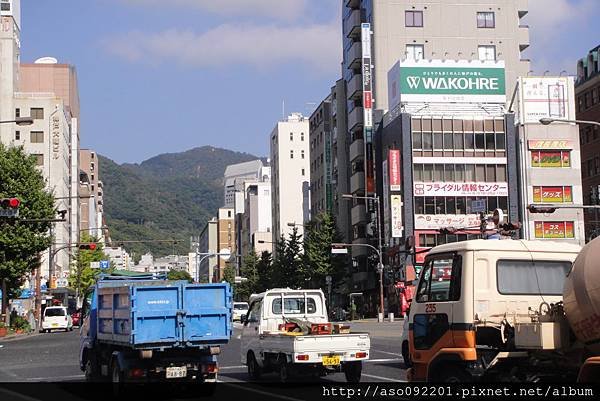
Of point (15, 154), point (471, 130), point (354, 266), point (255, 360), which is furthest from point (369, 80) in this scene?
point (255, 360)

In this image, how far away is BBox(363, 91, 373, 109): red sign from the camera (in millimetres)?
79875

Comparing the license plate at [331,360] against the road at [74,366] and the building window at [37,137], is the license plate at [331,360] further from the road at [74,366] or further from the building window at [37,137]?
the building window at [37,137]

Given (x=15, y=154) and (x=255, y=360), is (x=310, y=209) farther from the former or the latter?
(x=255, y=360)

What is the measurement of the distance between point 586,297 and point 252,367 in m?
11.8

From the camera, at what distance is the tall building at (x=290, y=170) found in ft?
454

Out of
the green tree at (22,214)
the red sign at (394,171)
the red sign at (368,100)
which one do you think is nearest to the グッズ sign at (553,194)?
the red sign at (394,171)

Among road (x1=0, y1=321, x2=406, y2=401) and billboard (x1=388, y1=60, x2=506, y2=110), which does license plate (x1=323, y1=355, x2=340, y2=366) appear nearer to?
road (x1=0, y1=321, x2=406, y2=401)

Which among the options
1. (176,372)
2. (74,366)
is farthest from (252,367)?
(74,366)

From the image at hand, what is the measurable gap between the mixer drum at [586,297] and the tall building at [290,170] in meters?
127

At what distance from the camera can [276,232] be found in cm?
14225

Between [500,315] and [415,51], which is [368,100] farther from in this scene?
[500,315]

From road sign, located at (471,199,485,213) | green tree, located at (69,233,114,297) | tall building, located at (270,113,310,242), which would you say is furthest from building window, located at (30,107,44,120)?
road sign, located at (471,199,485,213)

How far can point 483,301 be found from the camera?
38.5 feet

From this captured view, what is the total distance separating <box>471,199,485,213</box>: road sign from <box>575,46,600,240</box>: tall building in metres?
21.7
